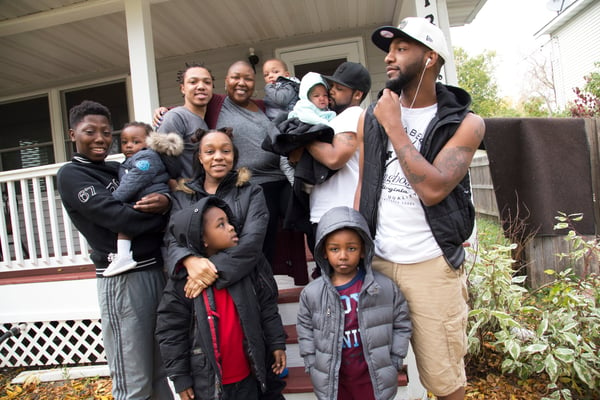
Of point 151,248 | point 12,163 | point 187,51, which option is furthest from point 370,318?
point 12,163

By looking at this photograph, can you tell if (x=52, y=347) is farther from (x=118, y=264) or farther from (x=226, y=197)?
(x=226, y=197)

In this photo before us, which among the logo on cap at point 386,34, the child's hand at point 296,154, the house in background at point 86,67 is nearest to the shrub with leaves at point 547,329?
the child's hand at point 296,154

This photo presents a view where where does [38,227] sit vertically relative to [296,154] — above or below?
below

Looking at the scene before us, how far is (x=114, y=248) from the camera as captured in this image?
6.77ft

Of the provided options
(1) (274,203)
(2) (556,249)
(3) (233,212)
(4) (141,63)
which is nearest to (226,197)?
(3) (233,212)

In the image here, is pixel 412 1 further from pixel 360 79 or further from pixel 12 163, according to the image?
pixel 12 163

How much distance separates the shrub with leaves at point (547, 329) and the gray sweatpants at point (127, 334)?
217 cm

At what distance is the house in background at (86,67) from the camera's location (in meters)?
3.98

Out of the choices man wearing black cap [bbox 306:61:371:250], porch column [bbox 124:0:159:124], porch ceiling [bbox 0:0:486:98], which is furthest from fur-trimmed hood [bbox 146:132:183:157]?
porch ceiling [bbox 0:0:486:98]

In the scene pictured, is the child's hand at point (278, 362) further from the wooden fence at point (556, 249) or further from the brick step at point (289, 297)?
the wooden fence at point (556, 249)

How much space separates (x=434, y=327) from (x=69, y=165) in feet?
6.59

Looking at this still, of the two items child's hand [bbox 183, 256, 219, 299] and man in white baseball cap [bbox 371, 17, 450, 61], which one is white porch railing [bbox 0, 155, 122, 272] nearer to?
child's hand [bbox 183, 256, 219, 299]

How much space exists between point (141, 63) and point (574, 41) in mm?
18457

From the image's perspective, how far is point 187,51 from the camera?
20.3 ft
